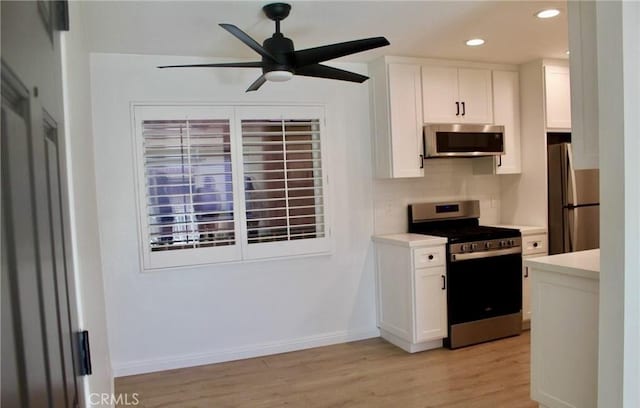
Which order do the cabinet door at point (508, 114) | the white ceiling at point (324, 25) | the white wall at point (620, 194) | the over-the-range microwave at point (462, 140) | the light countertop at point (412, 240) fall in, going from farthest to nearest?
the cabinet door at point (508, 114) → the over-the-range microwave at point (462, 140) → the light countertop at point (412, 240) → the white ceiling at point (324, 25) → the white wall at point (620, 194)

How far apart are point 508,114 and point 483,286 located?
67.7 inches

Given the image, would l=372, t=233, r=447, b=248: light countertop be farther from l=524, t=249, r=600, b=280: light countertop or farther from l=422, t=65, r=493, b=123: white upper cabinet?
l=524, t=249, r=600, b=280: light countertop

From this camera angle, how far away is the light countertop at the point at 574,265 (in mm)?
2250

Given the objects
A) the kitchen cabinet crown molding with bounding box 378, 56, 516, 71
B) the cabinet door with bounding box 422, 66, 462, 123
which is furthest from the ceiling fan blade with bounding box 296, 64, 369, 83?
the cabinet door with bounding box 422, 66, 462, 123

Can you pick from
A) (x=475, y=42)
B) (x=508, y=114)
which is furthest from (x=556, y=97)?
(x=475, y=42)

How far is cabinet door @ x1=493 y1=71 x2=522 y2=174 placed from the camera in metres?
4.47

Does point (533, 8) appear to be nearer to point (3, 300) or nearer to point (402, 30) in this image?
point (402, 30)

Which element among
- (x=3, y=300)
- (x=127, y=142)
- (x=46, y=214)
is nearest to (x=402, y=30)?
(x=127, y=142)

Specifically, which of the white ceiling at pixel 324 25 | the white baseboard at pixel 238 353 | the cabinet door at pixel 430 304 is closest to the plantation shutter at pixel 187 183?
the white ceiling at pixel 324 25

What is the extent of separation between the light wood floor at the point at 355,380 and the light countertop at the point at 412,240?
92 cm

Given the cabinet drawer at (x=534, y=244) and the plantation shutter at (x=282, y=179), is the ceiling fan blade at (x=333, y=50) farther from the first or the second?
the cabinet drawer at (x=534, y=244)

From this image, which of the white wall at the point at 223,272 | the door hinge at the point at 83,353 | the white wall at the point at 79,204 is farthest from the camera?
the white wall at the point at 223,272

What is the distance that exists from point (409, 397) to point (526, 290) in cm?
182

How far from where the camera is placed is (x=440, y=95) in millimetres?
4207
